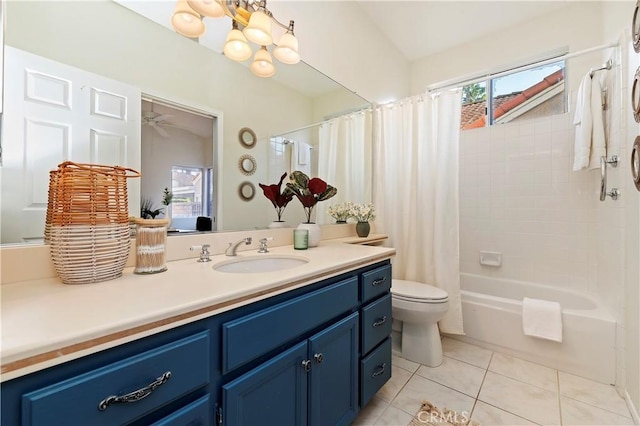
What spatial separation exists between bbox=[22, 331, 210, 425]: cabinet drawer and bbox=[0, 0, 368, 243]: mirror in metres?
0.65

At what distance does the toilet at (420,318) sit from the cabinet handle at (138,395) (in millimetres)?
1467

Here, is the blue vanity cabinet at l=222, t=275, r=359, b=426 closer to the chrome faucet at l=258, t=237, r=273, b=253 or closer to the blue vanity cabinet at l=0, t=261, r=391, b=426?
the blue vanity cabinet at l=0, t=261, r=391, b=426

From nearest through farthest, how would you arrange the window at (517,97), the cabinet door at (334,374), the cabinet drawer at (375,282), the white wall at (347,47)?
1. the cabinet door at (334,374)
2. the cabinet drawer at (375,282)
3. the white wall at (347,47)
4. the window at (517,97)

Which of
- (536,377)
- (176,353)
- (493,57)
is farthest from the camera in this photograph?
(493,57)

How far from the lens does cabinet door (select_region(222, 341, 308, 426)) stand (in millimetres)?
726

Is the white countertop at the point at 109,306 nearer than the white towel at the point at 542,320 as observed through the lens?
Yes

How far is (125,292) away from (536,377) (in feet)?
7.30

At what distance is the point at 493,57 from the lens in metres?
2.58

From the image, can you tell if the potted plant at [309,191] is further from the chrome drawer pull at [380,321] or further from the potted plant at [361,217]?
the chrome drawer pull at [380,321]

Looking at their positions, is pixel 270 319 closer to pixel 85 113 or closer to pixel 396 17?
pixel 85 113

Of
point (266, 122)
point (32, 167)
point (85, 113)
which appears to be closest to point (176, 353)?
point (32, 167)

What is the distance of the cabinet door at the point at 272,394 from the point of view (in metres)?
0.73

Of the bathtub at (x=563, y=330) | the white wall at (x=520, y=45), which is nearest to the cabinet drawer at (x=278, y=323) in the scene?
the bathtub at (x=563, y=330)

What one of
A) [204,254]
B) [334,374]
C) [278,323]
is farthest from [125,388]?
[334,374]
